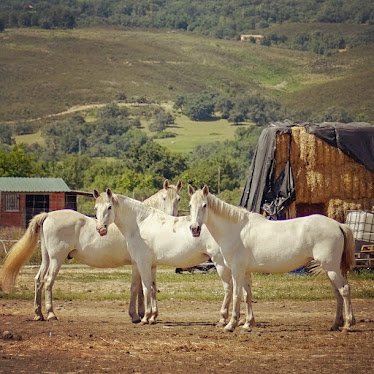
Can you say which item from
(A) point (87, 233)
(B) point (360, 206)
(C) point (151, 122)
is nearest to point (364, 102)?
(C) point (151, 122)

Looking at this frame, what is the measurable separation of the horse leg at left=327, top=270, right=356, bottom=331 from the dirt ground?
0.24m

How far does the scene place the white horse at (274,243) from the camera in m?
13.9

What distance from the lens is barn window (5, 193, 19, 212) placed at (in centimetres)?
4512

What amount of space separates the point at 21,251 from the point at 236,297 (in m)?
4.35

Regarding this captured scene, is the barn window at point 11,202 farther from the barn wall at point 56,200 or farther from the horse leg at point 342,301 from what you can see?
the horse leg at point 342,301

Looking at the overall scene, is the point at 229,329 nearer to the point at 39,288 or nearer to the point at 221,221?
the point at 221,221

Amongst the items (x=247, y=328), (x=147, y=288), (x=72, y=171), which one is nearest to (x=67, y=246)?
(x=147, y=288)

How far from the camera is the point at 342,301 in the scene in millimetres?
14078

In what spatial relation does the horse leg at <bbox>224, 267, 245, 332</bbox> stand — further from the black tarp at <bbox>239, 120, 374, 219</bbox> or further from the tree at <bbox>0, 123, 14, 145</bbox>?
the tree at <bbox>0, 123, 14, 145</bbox>

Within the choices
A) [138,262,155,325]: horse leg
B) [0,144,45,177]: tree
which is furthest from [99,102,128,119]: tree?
[138,262,155,325]: horse leg

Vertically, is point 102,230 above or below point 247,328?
above

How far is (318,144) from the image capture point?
24.8 metres

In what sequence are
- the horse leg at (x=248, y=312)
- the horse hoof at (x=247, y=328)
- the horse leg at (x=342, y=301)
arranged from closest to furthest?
1. the horse leg at (x=342, y=301)
2. the horse hoof at (x=247, y=328)
3. the horse leg at (x=248, y=312)

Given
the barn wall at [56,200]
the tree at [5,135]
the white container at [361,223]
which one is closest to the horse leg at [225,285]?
the white container at [361,223]
